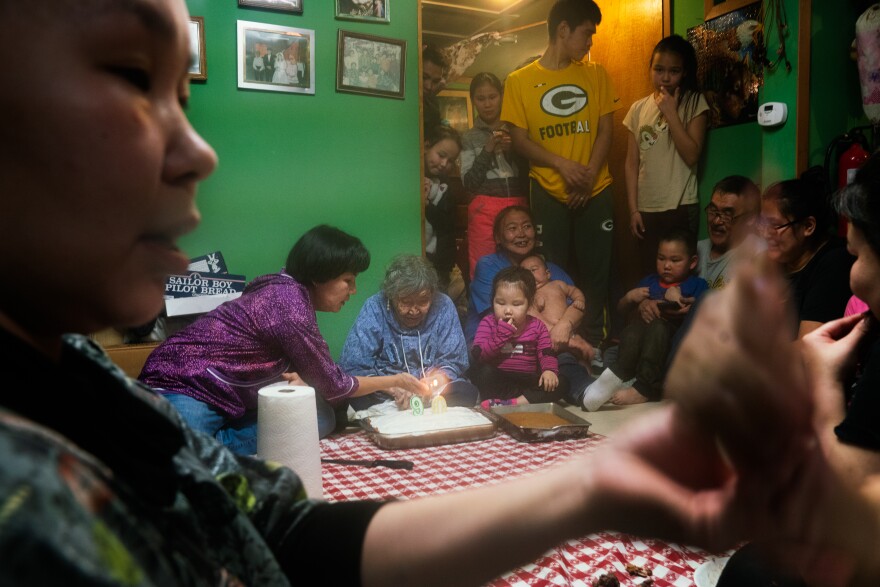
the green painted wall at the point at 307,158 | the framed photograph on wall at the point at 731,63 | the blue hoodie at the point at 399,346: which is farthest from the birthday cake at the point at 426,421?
the framed photograph on wall at the point at 731,63

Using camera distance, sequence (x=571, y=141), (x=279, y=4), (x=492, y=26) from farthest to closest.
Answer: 1. (x=492, y=26)
2. (x=571, y=141)
3. (x=279, y=4)

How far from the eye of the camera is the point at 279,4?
3.09 metres

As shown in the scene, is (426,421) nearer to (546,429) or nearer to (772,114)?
(546,429)

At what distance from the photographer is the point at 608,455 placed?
20.3 inches

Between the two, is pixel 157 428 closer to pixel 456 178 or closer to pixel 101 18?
pixel 101 18

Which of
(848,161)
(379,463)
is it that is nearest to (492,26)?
(848,161)

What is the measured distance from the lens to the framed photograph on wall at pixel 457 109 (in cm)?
418

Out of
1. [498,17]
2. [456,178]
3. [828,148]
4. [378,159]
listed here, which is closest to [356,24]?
[378,159]

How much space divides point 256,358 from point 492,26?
3.34 meters

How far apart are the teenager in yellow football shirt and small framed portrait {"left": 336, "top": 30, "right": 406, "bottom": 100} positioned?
912mm

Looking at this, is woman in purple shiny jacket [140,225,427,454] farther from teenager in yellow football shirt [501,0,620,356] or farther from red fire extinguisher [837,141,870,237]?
red fire extinguisher [837,141,870,237]

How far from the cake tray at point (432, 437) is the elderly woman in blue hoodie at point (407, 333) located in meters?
0.86

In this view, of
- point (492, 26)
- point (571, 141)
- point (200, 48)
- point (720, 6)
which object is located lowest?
point (571, 141)

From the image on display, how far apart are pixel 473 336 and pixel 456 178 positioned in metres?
1.08
